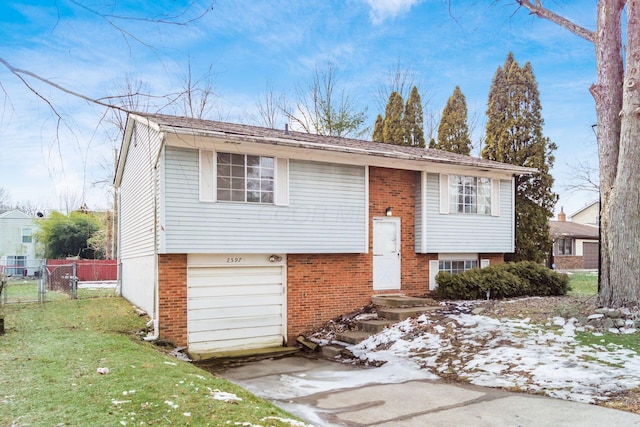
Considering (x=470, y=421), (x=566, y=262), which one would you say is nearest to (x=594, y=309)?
(x=470, y=421)

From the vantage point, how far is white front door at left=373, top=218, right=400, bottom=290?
12898 mm

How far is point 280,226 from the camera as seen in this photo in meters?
11.1

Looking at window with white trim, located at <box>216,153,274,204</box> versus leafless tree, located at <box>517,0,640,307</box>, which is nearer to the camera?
leafless tree, located at <box>517,0,640,307</box>

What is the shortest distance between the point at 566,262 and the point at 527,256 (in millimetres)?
17979

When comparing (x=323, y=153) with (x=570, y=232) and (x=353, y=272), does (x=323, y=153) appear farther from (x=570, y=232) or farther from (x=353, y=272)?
(x=570, y=232)

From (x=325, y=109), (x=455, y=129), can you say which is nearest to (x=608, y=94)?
(x=455, y=129)

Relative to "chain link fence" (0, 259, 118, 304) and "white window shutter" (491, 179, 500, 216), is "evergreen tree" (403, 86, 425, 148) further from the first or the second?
"chain link fence" (0, 259, 118, 304)

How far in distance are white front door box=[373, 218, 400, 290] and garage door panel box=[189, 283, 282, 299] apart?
288 cm

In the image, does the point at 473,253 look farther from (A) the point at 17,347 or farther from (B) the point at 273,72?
(A) the point at 17,347

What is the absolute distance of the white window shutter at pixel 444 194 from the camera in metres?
13.6

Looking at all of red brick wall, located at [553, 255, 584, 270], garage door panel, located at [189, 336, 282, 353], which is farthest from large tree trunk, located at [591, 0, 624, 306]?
red brick wall, located at [553, 255, 584, 270]

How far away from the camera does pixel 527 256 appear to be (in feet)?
62.3

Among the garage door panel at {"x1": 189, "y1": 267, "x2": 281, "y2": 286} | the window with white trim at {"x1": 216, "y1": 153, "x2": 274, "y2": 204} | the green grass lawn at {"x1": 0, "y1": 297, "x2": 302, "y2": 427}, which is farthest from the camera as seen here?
the garage door panel at {"x1": 189, "y1": 267, "x2": 281, "y2": 286}

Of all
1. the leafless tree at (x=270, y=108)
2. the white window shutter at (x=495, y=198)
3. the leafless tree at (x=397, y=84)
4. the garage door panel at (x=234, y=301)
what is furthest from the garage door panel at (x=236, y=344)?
the leafless tree at (x=397, y=84)
